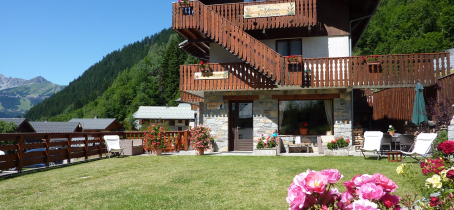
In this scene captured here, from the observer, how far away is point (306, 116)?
1420cm

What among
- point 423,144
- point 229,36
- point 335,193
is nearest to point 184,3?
point 229,36

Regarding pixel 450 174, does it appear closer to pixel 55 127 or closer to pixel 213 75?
pixel 213 75

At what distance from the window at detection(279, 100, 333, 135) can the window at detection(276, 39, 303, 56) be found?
83.0 inches

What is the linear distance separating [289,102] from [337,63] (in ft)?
8.06

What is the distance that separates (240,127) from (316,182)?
508 inches

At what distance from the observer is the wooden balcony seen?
492 inches

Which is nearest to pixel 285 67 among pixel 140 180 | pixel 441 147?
pixel 140 180

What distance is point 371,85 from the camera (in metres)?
12.8

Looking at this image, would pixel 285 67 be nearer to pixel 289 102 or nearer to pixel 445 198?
pixel 289 102

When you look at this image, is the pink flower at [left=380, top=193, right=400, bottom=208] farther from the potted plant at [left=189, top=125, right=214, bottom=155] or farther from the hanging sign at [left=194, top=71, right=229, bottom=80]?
the hanging sign at [left=194, top=71, right=229, bottom=80]

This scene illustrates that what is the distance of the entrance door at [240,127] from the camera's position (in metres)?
14.6

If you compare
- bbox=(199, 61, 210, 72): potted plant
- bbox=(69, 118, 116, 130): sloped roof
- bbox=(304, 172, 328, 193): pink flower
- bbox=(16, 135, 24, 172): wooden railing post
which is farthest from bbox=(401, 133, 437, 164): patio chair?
bbox=(69, 118, 116, 130): sloped roof

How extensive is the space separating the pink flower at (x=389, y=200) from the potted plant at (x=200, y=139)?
11299mm

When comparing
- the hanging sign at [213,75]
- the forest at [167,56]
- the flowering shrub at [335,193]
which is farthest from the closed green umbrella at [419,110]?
the forest at [167,56]
